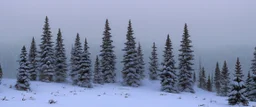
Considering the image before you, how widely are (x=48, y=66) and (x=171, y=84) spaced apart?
71.5 feet

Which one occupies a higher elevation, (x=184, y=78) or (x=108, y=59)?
(x=108, y=59)

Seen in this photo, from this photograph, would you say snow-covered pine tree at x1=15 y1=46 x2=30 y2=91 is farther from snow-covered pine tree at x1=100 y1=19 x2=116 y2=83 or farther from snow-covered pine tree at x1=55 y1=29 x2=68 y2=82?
snow-covered pine tree at x1=100 y1=19 x2=116 y2=83

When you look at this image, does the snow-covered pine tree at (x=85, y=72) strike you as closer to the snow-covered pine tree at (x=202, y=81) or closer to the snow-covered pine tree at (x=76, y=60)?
the snow-covered pine tree at (x=76, y=60)

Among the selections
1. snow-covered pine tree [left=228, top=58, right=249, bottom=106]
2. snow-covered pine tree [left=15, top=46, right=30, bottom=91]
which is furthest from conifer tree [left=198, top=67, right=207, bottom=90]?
snow-covered pine tree [left=15, top=46, right=30, bottom=91]

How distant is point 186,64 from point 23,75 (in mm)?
27356

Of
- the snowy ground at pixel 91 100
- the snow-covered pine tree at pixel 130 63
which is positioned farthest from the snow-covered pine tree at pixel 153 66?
the snowy ground at pixel 91 100

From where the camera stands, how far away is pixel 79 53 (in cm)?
4362

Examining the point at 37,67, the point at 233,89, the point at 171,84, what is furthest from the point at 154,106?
the point at 37,67

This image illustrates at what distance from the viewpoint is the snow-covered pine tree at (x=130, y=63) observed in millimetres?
44969

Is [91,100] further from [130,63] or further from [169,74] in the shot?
[130,63]

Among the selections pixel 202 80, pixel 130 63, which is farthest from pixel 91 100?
pixel 202 80

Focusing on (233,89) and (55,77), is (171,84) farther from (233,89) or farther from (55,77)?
(55,77)

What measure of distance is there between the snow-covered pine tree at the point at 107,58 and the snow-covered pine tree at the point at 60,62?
7.35m

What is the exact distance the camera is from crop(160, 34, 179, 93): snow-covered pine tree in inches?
1603
